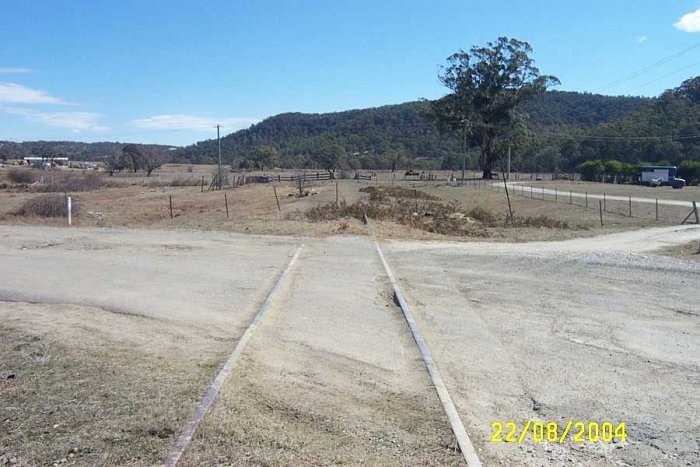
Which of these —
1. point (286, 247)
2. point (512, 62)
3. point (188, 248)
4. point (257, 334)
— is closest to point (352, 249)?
point (286, 247)

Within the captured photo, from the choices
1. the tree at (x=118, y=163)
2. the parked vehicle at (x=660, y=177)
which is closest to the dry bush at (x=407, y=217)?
the parked vehicle at (x=660, y=177)

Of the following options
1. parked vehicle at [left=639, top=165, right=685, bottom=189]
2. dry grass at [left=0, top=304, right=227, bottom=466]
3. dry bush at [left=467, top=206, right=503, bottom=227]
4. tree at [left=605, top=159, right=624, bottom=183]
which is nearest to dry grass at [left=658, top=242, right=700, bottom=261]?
dry bush at [left=467, top=206, right=503, bottom=227]

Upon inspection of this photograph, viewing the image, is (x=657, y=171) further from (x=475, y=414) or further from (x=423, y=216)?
(x=475, y=414)

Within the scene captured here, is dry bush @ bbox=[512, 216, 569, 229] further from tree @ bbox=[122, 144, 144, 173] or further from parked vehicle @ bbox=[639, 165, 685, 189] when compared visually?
tree @ bbox=[122, 144, 144, 173]

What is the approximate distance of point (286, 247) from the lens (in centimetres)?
1983

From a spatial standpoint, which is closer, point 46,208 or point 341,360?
point 341,360

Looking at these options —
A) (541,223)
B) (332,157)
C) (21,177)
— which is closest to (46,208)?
(541,223)

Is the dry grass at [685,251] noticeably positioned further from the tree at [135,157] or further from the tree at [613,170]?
the tree at [135,157]

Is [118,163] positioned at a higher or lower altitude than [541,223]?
higher
